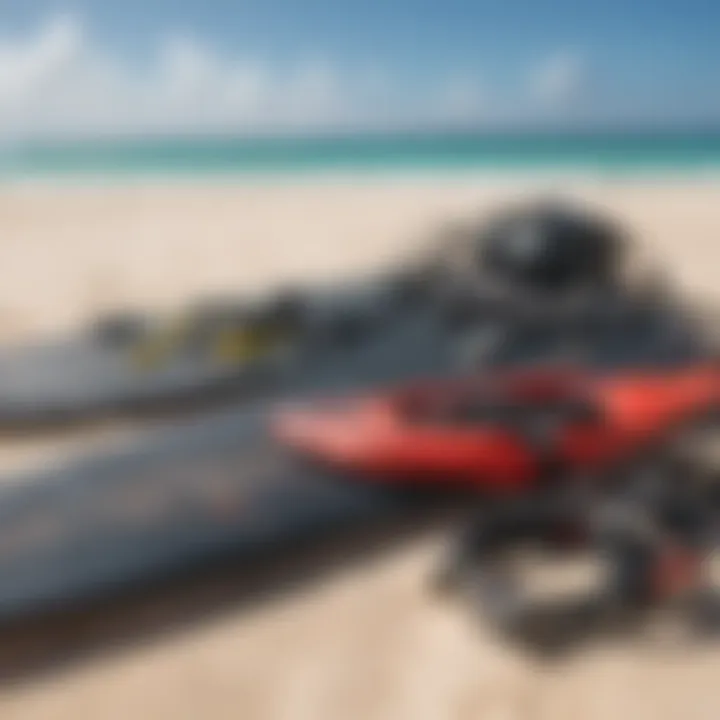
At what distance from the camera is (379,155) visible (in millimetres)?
16203

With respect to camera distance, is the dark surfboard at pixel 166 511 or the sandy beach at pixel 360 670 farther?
the dark surfboard at pixel 166 511

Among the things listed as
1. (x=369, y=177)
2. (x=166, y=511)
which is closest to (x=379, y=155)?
(x=369, y=177)

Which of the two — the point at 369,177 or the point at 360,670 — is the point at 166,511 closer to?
the point at 360,670

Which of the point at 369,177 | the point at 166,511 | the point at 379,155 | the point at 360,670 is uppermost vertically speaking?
the point at 379,155

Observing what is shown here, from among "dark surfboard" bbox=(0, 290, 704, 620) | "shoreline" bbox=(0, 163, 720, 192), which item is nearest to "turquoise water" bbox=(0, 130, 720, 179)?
"shoreline" bbox=(0, 163, 720, 192)

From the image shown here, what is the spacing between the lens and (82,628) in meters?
1.71

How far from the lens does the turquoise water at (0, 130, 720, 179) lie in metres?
14.2

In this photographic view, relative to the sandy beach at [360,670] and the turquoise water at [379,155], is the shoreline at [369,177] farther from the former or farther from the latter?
the sandy beach at [360,670]

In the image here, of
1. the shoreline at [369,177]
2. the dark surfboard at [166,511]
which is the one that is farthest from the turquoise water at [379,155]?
the dark surfboard at [166,511]

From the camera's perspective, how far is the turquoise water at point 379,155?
14.2 meters

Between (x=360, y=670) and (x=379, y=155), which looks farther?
(x=379, y=155)

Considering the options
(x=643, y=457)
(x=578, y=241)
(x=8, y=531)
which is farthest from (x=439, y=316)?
(x=8, y=531)

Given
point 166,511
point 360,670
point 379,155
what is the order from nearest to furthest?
point 360,670
point 166,511
point 379,155

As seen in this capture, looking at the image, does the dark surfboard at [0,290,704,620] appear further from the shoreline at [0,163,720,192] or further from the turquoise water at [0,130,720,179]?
the turquoise water at [0,130,720,179]
